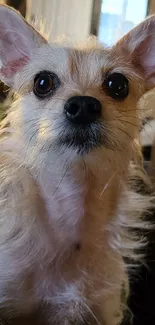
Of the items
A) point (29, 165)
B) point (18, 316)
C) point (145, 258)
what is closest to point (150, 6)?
point (145, 258)

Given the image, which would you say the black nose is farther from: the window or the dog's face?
the window

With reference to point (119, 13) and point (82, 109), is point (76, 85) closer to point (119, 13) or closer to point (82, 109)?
point (82, 109)

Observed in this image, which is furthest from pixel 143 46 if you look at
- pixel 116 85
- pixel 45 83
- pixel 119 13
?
pixel 119 13

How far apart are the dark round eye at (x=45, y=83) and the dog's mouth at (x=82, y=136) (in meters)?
0.16

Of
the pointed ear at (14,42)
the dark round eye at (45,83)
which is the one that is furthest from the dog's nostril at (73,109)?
the pointed ear at (14,42)

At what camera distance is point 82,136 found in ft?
3.21

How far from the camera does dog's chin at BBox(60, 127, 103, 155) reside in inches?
38.5

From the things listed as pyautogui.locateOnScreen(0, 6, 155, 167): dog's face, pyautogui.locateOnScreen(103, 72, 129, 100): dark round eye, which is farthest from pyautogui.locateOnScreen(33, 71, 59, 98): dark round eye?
pyautogui.locateOnScreen(103, 72, 129, 100): dark round eye

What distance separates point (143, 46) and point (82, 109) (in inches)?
13.8

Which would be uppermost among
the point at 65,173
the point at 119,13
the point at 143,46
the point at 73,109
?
the point at 119,13

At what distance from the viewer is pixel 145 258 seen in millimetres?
1400

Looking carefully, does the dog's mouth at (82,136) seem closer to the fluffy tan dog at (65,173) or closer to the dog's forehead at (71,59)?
the fluffy tan dog at (65,173)

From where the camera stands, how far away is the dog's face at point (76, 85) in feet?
3.22

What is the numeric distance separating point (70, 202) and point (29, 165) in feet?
0.39
